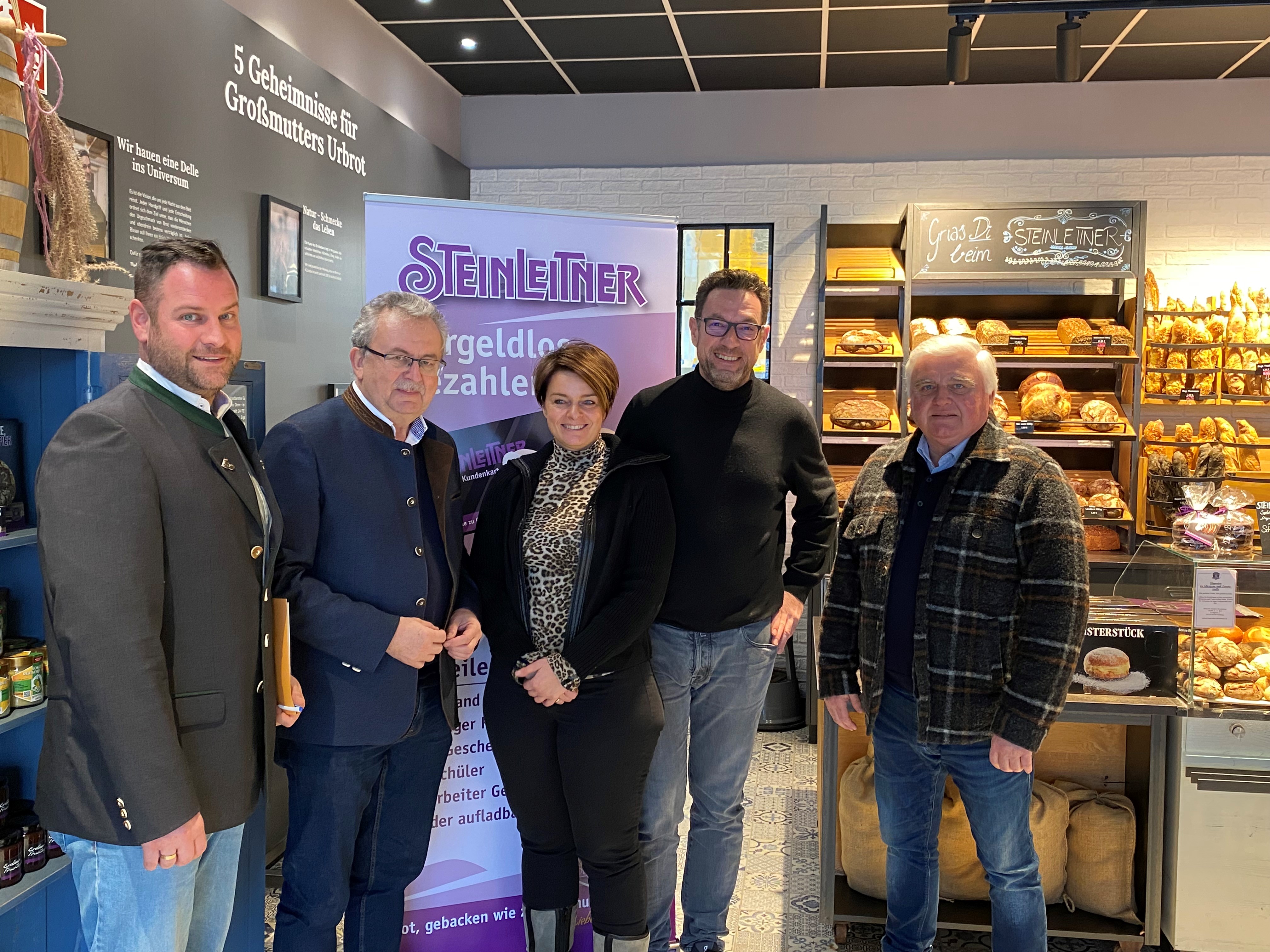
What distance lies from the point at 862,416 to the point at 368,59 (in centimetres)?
300

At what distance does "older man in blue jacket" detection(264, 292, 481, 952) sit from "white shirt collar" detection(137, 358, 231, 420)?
0.27 metres

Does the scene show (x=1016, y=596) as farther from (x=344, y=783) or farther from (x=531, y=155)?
(x=531, y=155)

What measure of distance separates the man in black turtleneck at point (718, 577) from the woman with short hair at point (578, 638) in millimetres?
143

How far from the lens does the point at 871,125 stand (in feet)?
17.9

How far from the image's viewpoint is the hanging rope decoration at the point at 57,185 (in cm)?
182

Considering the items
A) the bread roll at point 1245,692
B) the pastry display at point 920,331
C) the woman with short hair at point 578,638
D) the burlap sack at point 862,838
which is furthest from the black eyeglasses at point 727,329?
the pastry display at point 920,331

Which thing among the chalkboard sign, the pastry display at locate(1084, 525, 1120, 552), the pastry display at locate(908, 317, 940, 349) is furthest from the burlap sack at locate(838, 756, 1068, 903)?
the chalkboard sign

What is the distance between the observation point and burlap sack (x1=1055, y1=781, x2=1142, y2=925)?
2812 mm

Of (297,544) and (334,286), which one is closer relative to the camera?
(297,544)

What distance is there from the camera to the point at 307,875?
78.0 inches

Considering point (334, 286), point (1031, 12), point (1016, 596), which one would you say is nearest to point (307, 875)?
point (1016, 596)

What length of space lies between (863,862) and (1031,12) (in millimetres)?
3564

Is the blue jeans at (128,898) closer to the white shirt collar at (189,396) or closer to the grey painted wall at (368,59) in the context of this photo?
the white shirt collar at (189,396)

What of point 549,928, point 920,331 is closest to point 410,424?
point 549,928
